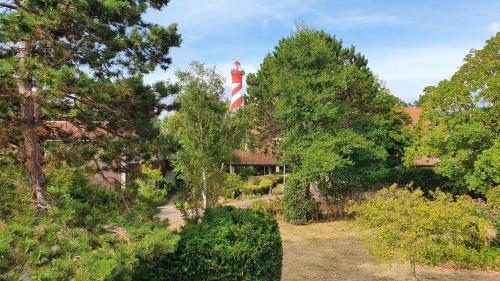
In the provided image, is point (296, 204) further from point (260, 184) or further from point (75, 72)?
point (75, 72)

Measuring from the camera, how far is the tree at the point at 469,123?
18.9 m

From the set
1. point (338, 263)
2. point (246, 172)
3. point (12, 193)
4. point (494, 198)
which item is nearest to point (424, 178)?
point (494, 198)

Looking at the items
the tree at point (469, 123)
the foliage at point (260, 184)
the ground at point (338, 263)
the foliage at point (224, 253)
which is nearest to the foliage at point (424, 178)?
the tree at point (469, 123)

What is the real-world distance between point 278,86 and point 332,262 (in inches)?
394

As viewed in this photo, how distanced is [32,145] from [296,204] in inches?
616

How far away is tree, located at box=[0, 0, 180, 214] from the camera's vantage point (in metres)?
6.77

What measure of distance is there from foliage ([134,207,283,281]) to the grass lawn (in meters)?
3.50

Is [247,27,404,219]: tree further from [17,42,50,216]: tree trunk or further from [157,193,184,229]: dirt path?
[17,42,50,216]: tree trunk

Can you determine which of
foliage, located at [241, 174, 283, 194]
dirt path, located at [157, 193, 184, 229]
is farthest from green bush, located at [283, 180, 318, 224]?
foliage, located at [241, 174, 283, 194]

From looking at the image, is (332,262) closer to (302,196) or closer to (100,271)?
(302,196)

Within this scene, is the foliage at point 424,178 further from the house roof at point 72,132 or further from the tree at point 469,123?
the house roof at point 72,132

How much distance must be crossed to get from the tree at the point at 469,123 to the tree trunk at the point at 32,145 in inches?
692

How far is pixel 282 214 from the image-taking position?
76.4 feet

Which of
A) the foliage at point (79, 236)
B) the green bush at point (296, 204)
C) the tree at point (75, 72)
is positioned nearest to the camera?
the foliage at point (79, 236)
